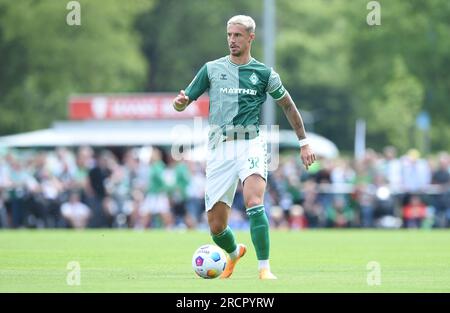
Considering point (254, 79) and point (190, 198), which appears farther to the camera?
point (190, 198)

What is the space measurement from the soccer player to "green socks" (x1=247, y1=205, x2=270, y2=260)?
0.05m

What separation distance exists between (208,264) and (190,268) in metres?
1.92

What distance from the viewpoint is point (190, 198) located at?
32.8 m

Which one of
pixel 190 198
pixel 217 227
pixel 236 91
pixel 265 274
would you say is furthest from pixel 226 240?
pixel 190 198

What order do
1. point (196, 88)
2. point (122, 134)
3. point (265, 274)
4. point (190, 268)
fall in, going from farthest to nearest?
point (122, 134)
point (190, 268)
point (196, 88)
point (265, 274)

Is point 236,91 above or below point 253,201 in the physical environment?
above

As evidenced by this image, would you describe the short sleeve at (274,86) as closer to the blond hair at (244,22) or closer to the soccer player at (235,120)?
the soccer player at (235,120)

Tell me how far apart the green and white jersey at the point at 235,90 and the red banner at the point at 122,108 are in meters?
30.8

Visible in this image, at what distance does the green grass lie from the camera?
12.0 metres

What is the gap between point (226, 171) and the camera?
43.4ft

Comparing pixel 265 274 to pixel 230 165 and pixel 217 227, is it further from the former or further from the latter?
pixel 230 165

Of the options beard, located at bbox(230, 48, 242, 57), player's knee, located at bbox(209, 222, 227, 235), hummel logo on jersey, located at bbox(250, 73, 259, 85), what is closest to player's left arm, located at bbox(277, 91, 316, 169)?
hummel logo on jersey, located at bbox(250, 73, 259, 85)

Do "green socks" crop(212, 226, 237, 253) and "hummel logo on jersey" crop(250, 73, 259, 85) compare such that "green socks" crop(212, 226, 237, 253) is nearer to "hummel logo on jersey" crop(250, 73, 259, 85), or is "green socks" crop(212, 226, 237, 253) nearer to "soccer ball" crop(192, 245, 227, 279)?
"soccer ball" crop(192, 245, 227, 279)
